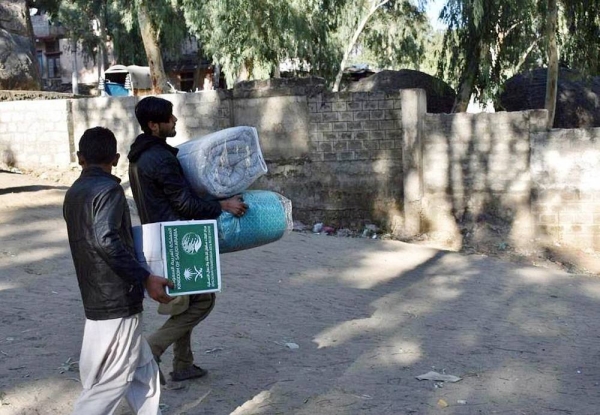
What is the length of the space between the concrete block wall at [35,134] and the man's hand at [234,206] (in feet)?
29.2

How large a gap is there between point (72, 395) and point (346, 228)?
7.07 metres

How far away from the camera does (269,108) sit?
1108 centimetres

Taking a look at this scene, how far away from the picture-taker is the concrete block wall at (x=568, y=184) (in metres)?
10.1

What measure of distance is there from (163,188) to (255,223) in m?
0.52

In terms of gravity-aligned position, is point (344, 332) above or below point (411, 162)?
below

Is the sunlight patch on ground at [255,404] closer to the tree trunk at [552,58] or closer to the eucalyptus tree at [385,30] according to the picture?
the tree trunk at [552,58]

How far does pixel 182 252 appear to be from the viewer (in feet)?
11.4

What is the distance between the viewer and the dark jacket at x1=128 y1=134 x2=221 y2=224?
3.79m

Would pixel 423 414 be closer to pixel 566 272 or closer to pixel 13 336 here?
pixel 13 336

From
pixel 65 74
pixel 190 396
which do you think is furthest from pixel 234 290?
pixel 65 74

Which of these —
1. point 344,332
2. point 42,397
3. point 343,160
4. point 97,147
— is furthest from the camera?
Result: point 343,160

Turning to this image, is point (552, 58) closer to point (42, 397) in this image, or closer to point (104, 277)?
point (42, 397)

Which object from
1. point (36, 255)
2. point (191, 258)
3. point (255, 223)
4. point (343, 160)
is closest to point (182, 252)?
point (191, 258)

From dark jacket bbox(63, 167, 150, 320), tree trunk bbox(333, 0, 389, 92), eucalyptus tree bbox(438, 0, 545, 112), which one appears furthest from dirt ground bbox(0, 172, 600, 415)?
tree trunk bbox(333, 0, 389, 92)
